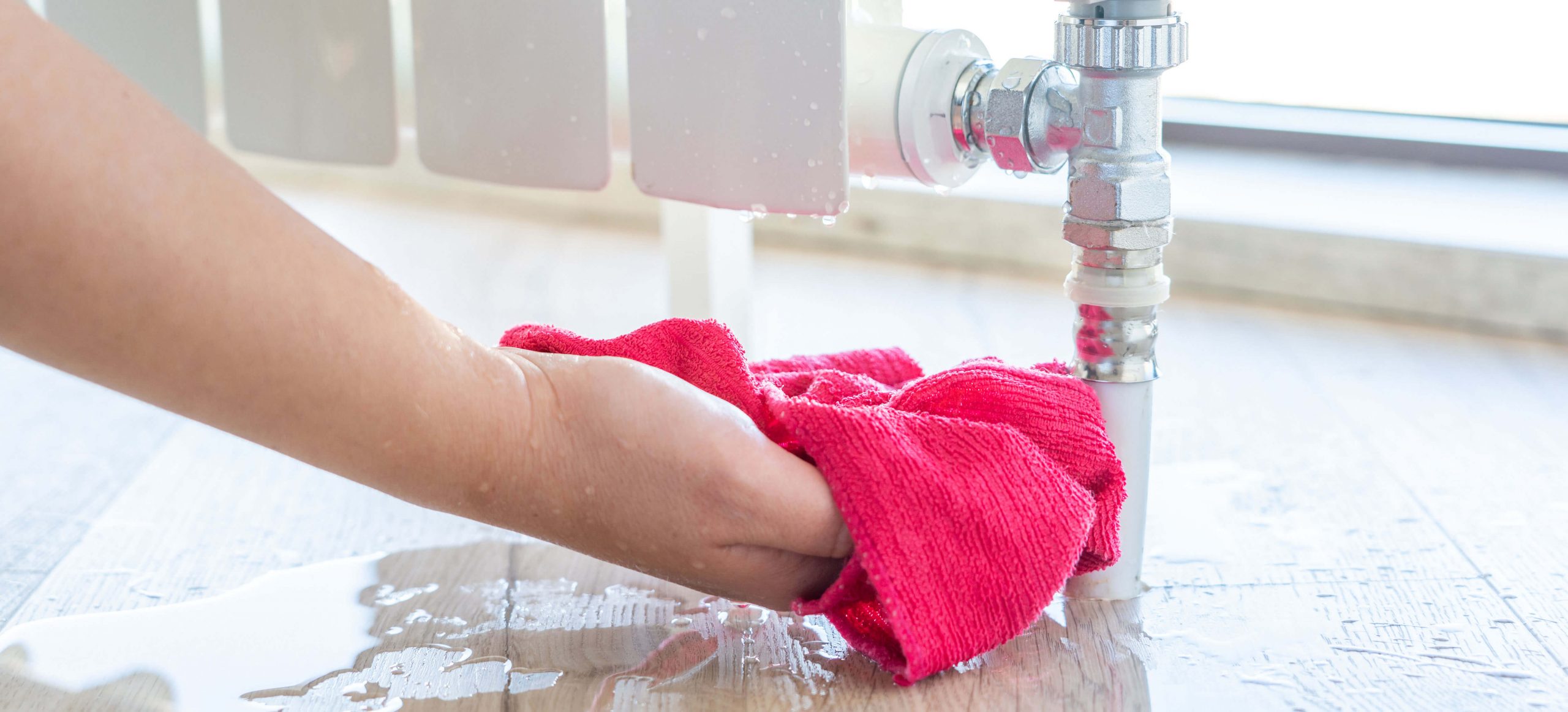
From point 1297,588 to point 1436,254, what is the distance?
0.44 metres

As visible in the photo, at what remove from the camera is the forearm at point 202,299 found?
1.19 ft

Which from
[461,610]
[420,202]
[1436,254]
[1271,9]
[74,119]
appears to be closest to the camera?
[74,119]

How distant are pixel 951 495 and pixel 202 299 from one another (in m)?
0.23

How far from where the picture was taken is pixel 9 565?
54cm

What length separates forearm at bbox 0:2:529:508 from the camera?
14.3 inches

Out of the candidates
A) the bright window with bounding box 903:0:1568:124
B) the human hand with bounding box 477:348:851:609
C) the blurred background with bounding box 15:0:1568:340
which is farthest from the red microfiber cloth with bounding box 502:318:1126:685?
the bright window with bounding box 903:0:1568:124

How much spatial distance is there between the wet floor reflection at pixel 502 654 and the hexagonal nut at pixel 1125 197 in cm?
15

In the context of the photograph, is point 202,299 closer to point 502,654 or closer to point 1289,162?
point 502,654

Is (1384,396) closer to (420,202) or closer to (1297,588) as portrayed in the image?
(1297,588)

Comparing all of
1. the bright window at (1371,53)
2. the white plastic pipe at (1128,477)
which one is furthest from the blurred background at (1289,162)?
the white plastic pipe at (1128,477)

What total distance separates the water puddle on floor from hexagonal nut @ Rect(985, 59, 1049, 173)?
0.18m

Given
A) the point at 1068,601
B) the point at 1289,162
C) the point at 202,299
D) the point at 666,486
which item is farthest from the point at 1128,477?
the point at 1289,162

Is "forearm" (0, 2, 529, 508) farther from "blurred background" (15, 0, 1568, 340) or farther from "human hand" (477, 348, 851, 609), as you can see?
"blurred background" (15, 0, 1568, 340)

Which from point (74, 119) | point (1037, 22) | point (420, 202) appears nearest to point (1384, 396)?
point (1037, 22)
